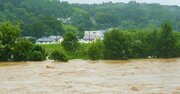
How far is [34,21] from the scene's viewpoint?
377 ft

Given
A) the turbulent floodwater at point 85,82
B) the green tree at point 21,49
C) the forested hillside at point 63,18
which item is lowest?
the turbulent floodwater at point 85,82

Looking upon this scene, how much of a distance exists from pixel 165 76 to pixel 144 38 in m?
36.7

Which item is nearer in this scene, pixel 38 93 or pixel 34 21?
pixel 38 93

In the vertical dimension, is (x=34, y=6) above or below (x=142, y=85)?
above

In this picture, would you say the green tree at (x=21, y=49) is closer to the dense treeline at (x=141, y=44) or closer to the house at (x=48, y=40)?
the dense treeline at (x=141, y=44)

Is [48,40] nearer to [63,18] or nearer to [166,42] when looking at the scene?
[166,42]

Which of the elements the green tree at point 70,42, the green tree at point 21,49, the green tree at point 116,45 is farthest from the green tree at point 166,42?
the green tree at point 21,49

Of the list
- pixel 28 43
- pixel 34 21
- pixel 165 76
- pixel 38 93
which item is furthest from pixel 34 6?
pixel 38 93

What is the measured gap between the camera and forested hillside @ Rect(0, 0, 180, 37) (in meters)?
118

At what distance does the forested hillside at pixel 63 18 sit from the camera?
118 meters

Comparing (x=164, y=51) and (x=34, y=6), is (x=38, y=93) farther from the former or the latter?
(x=34, y=6)

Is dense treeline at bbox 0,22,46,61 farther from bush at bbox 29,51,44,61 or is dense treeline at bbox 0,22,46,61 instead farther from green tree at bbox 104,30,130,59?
green tree at bbox 104,30,130,59

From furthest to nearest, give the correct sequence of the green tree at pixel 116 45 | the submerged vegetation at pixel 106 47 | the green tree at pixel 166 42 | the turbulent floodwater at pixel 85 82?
the green tree at pixel 166 42, the green tree at pixel 116 45, the submerged vegetation at pixel 106 47, the turbulent floodwater at pixel 85 82

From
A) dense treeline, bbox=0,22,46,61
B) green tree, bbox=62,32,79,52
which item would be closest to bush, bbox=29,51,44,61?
dense treeline, bbox=0,22,46,61
